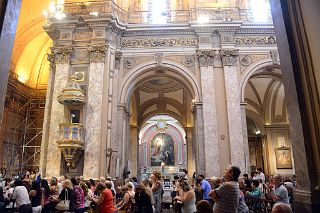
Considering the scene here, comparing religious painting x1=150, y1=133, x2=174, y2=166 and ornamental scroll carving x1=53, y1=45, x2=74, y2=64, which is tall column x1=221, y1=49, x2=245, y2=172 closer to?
ornamental scroll carving x1=53, y1=45, x2=74, y2=64

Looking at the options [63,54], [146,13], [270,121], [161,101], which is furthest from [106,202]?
[161,101]

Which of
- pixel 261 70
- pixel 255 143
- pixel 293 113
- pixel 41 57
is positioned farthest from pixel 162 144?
pixel 293 113

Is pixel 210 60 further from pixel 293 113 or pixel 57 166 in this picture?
pixel 293 113

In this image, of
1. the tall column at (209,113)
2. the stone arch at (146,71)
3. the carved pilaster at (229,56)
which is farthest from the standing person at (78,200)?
the carved pilaster at (229,56)

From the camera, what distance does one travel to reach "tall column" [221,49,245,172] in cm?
1124

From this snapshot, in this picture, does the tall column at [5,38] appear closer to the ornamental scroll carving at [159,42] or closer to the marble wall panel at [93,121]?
the marble wall panel at [93,121]

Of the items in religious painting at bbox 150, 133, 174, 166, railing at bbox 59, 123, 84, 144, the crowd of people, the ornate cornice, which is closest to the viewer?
the crowd of people

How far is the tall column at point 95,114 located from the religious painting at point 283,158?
1064cm

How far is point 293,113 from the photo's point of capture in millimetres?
3141

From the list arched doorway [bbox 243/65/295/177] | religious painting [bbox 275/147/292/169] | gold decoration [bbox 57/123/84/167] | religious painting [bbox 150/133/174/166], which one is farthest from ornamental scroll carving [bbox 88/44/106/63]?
religious painting [bbox 150/133/174/166]

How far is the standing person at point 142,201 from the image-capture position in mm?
5004

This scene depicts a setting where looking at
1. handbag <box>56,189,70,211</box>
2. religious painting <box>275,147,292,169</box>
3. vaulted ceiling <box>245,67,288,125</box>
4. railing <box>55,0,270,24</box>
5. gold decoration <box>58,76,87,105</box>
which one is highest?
railing <box>55,0,270,24</box>

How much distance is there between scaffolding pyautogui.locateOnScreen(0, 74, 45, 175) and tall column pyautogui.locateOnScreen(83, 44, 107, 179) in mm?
6014

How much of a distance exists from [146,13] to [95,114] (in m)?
5.82
